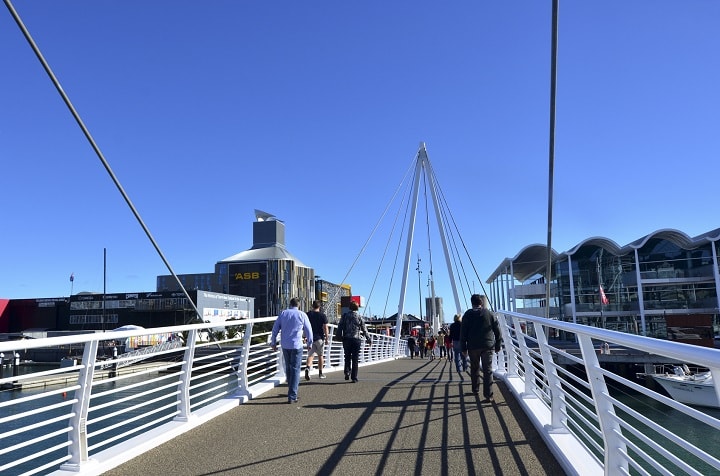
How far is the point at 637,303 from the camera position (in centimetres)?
5028

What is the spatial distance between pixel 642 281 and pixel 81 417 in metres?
53.8

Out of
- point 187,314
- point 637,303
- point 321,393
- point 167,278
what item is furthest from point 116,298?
point 321,393

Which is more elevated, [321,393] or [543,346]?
[543,346]

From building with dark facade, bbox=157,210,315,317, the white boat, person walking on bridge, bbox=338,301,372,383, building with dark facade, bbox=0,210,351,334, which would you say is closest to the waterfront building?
the white boat

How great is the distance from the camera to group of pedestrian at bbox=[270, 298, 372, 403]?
305 inches

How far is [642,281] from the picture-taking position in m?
50.0

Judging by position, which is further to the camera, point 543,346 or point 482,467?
point 543,346

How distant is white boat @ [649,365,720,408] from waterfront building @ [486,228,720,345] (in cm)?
1743

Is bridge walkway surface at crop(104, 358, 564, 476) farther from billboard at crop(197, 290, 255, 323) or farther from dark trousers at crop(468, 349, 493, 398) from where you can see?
billboard at crop(197, 290, 255, 323)

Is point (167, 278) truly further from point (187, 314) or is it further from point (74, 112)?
point (74, 112)

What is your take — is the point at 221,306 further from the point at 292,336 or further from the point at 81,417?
the point at 81,417

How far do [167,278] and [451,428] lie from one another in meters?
124

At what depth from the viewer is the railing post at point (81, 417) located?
4094 mm

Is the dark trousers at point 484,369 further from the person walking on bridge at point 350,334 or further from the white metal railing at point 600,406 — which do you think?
the person walking on bridge at point 350,334
